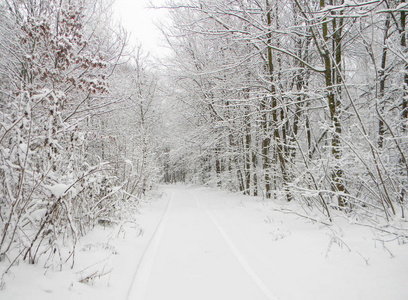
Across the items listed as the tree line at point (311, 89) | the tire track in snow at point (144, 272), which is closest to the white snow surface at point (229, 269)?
the tire track in snow at point (144, 272)

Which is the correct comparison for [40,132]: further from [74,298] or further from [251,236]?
[251,236]

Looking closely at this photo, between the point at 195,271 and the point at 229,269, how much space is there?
1.83 ft

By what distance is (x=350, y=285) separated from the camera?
10.5ft

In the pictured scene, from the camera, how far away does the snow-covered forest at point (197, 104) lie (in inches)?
132

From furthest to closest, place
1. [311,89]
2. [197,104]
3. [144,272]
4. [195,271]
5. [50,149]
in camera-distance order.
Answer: [197,104], [311,89], [195,271], [144,272], [50,149]

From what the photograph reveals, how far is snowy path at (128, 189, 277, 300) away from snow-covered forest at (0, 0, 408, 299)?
3.85 ft

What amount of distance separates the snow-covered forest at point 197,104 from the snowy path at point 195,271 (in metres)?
1.17

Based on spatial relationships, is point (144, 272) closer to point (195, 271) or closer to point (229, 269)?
point (195, 271)

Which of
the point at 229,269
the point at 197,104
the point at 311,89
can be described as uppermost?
the point at 197,104

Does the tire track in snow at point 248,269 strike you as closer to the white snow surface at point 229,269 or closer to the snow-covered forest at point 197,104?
the white snow surface at point 229,269

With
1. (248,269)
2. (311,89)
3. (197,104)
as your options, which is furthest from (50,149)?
(197,104)

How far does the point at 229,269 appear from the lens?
405 cm

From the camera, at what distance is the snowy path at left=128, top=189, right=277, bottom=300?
3236 mm

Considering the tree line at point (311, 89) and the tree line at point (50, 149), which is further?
the tree line at point (311, 89)
